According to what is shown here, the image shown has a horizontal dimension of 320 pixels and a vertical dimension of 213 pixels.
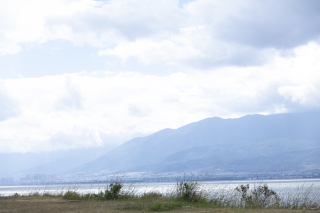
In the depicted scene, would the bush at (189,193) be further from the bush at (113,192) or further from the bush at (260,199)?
the bush at (113,192)

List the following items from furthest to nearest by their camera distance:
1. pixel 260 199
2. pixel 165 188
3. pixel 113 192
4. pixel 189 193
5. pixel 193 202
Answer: pixel 165 188 < pixel 113 192 < pixel 260 199 < pixel 189 193 < pixel 193 202

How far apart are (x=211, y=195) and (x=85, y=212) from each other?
640cm

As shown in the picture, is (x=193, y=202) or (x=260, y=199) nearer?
(x=193, y=202)

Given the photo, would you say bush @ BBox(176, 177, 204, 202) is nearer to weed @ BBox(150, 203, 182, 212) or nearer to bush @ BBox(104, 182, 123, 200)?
weed @ BBox(150, 203, 182, 212)

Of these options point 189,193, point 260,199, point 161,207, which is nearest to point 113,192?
point 189,193

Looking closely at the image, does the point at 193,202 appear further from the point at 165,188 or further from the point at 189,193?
the point at 165,188

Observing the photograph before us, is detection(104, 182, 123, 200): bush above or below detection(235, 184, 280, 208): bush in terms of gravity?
above

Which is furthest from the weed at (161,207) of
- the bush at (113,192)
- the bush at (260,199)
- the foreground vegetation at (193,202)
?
the bush at (113,192)

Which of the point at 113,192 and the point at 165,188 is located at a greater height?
A: the point at 113,192

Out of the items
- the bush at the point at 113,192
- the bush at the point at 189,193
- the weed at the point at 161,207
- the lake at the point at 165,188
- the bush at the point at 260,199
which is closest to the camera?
the weed at the point at 161,207

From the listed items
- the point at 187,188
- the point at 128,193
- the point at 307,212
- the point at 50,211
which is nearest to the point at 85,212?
the point at 50,211

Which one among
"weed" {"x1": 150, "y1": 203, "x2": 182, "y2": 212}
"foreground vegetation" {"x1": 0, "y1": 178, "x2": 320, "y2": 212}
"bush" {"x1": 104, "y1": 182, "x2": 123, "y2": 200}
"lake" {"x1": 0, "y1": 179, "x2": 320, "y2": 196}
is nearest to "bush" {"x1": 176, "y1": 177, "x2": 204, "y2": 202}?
"foreground vegetation" {"x1": 0, "y1": 178, "x2": 320, "y2": 212}

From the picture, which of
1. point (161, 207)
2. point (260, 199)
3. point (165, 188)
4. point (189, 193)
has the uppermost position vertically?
point (189, 193)

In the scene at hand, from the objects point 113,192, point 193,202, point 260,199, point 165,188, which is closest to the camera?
point 193,202
